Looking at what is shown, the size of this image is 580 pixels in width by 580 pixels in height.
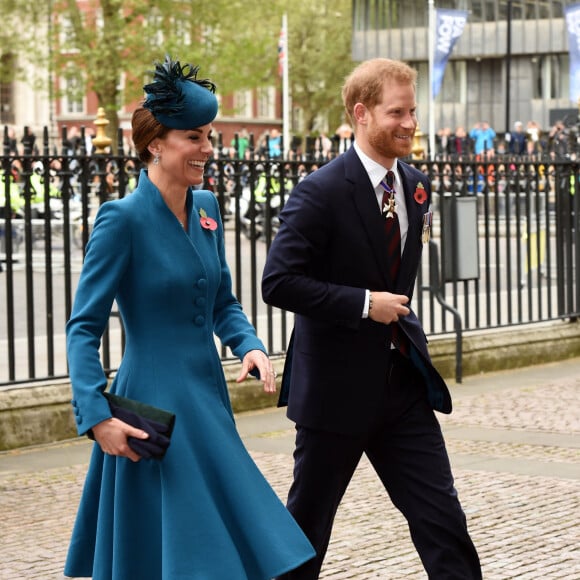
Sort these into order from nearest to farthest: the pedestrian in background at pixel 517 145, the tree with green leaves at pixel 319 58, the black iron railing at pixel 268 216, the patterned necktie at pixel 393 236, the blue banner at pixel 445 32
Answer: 1. the patterned necktie at pixel 393 236
2. the black iron railing at pixel 268 216
3. the pedestrian in background at pixel 517 145
4. the blue banner at pixel 445 32
5. the tree with green leaves at pixel 319 58

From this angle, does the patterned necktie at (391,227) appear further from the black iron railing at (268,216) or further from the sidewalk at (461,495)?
the black iron railing at (268,216)

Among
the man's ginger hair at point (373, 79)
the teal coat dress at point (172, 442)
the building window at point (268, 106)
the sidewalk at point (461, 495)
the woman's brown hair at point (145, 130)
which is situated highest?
the building window at point (268, 106)

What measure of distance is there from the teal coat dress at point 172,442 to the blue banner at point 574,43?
1804cm

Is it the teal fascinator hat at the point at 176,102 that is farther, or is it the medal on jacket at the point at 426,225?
the medal on jacket at the point at 426,225

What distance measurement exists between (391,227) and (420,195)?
146mm

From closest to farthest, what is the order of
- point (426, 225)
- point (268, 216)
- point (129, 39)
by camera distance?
point (426, 225), point (268, 216), point (129, 39)

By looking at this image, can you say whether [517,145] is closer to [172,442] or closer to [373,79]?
[373,79]

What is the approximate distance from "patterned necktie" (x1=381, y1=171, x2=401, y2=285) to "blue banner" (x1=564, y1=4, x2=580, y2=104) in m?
17.5

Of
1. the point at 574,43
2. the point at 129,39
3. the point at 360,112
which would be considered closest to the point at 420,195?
the point at 360,112

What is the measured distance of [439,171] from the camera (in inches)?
449

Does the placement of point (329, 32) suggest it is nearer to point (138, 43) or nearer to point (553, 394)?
point (138, 43)

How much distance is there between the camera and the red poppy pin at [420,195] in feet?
14.5

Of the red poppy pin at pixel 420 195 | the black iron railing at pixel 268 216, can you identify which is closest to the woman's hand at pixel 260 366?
the red poppy pin at pixel 420 195

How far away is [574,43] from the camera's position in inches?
901
